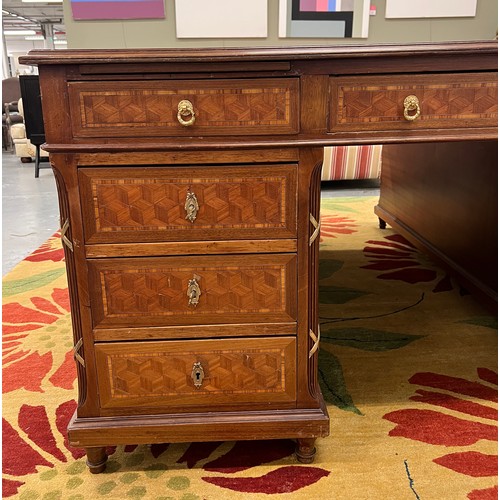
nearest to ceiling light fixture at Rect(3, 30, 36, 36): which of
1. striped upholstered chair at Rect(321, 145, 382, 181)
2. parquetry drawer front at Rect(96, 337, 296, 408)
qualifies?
striped upholstered chair at Rect(321, 145, 382, 181)

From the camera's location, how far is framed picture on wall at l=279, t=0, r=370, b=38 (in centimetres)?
153

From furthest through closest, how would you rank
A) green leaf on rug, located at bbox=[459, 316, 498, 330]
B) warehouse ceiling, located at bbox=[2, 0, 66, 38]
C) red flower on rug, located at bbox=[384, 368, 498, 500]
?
warehouse ceiling, located at bbox=[2, 0, 66, 38] < green leaf on rug, located at bbox=[459, 316, 498, 330] < red flower on rug, located at bbox=[384, 368, 498, 500]

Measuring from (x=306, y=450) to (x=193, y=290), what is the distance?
494mm

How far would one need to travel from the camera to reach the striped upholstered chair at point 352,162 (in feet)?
14.2

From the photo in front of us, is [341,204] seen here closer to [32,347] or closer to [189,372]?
[32,347]

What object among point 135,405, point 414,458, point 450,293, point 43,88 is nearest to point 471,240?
point 450,293

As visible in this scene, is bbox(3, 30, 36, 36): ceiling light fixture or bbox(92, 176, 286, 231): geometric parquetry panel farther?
bbox(3, 30, 36, 36): ceiling light fixture

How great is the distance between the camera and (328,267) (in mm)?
2719

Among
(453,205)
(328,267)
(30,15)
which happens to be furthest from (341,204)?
(30,15)

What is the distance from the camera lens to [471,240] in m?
2.27

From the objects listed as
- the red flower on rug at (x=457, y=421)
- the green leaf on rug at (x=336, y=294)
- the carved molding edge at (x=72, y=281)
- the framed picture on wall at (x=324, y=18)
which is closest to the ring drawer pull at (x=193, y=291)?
the carved molding edge at (x=72, y=281)

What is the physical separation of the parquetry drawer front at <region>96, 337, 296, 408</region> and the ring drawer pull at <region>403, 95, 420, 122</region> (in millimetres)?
574

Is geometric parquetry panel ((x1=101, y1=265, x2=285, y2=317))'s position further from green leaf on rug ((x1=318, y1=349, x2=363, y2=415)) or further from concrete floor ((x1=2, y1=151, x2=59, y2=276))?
concrete floor ((x1=2, y1=151, x2=59, y2=276))

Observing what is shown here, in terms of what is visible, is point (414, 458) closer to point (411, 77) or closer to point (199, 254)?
point (199, 254)
